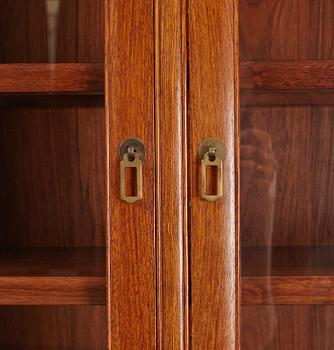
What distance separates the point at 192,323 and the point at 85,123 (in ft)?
0.58

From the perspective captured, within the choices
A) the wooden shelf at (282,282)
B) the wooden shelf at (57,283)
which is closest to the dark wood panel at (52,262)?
the wooden shelf at (57,283)

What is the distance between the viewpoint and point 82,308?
17.9 inches

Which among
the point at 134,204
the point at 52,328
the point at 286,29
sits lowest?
the point at 52,328

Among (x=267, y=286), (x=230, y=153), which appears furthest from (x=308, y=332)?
(x=230, y=153)

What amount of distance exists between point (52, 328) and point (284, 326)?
19 cm

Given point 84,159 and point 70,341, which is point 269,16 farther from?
point 70,341

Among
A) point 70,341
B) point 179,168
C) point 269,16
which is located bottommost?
point 70,341

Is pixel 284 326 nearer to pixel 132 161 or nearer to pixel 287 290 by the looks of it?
pixel 287 290

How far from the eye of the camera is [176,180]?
1.44 feet

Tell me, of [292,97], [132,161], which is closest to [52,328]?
[132,161]

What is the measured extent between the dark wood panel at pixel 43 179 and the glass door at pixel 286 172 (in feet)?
0.45

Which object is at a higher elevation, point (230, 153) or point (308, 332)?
point (230, 153)

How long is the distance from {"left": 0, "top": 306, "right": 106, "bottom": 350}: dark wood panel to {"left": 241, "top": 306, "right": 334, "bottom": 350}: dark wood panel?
11 cm

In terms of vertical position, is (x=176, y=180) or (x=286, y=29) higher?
(x=286, y=29)
